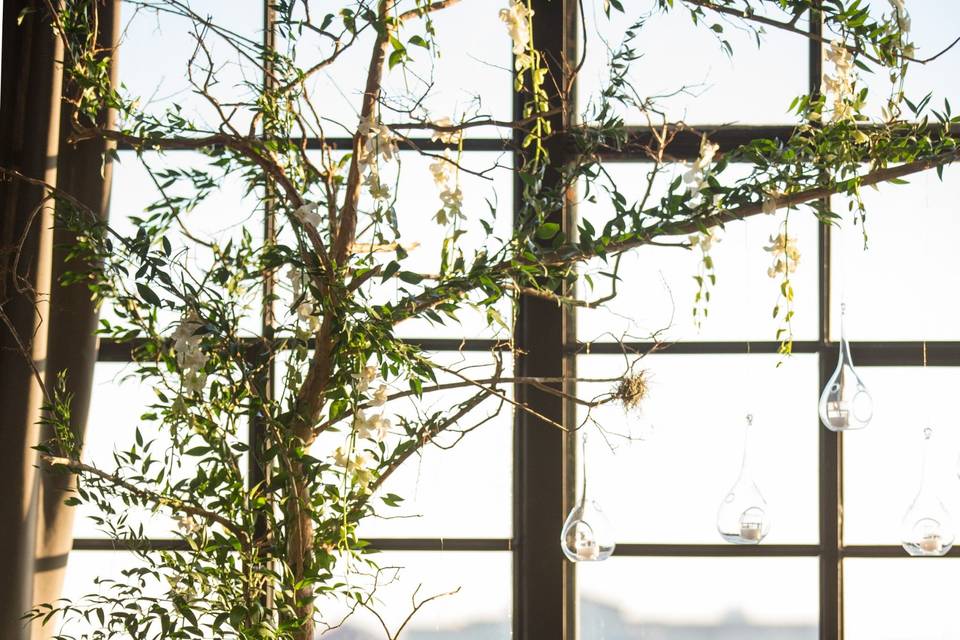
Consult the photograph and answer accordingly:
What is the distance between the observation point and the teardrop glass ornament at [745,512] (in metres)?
2.54

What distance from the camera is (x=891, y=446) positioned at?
3172mm

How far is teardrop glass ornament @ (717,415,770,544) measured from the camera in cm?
254

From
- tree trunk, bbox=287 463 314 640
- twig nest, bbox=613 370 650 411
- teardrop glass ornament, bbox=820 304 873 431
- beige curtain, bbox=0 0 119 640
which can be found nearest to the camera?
tree trunk, bbox=287 463 314 640

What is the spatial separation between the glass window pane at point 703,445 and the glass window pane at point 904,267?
0.26 meters

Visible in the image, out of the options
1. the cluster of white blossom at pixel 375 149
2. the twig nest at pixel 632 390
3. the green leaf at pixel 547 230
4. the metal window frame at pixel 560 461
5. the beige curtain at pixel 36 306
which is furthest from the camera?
the metal window frame at pixel 560 461

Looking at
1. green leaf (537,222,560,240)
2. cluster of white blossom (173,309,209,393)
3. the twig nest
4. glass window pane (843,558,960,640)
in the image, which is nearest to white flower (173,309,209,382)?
cluster of white blossom (173,309,209,393)

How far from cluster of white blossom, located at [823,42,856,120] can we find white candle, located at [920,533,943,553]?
114 cm

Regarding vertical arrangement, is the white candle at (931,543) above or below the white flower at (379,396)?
below

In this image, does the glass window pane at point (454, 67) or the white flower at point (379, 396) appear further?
the glass window pane at point (454, 67)

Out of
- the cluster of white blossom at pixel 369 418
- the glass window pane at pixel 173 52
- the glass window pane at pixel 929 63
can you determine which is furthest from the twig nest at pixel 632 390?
the glass window pane at pixel 173 52

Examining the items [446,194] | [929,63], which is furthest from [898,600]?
[446,194]

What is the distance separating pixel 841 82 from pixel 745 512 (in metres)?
1.10

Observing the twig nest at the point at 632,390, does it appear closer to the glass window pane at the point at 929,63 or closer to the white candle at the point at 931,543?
the white candle at the point at 931,543

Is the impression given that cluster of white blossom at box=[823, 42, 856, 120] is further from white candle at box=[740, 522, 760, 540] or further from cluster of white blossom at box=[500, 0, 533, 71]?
white candle at box=[740, 522, 760, 540]
